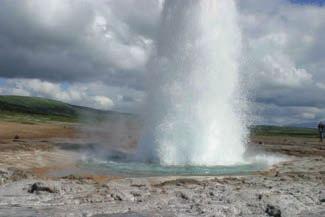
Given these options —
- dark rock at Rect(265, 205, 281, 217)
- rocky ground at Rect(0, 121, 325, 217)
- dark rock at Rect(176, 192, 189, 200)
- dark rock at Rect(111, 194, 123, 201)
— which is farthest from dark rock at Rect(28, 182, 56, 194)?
dark rock at Rect(265, 205, 281, 217)

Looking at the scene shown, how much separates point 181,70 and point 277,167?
5941mm

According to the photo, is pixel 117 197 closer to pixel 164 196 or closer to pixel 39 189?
pixel 164 196

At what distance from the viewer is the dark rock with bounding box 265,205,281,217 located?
1027cm

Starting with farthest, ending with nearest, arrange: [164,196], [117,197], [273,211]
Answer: [164,196] < [117,197] < [273,211]

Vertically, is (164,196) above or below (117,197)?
above

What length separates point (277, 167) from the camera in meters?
21.0

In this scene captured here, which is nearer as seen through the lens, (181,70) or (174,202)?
(174,202)

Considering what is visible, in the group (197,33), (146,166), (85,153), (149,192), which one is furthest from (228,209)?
(85,153)

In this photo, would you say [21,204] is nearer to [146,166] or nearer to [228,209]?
[228,209]

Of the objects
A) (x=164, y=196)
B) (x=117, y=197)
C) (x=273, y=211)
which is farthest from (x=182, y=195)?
(x=273, y=211)

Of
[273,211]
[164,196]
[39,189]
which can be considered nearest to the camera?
[273,211]

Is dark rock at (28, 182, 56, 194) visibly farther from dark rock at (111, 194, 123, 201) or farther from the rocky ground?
dark rock at (111, 194, 123, 201)

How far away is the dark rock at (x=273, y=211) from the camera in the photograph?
10.3m

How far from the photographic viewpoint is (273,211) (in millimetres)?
10398
